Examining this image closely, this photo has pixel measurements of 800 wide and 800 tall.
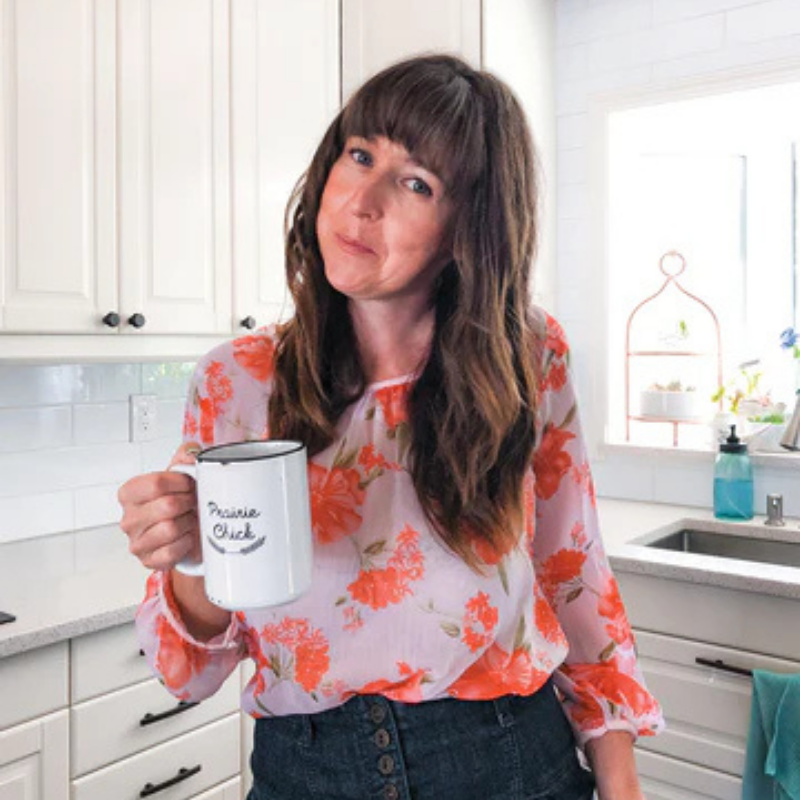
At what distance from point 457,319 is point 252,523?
13.6 inches

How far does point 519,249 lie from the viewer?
36.8 inches

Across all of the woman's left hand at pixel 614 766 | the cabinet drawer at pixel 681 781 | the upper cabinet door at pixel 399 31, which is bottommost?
the cabinet drawer at pixel 681 781

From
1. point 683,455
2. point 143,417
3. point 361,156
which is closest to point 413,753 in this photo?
point 361,156

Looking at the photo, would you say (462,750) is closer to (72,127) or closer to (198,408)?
(198,408)

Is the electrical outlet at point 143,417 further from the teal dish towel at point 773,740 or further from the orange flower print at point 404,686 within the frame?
the orange flower print at point 404,686

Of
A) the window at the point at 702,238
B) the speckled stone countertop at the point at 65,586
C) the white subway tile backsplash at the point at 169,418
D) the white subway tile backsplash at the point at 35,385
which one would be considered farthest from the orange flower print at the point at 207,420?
the window at the point at 702,238

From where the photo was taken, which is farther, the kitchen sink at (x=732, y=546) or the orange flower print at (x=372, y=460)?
the kitchen sink at (x=732, y=546)

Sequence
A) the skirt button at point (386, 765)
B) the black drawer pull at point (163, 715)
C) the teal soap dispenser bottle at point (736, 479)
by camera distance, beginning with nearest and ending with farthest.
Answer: the skirt button at point (386, 765) < the black drawer pull at point (163, 715) < the teal soap dispenser bottle at point (736, 479)

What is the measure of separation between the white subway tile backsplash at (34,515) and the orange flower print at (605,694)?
4.95 ft

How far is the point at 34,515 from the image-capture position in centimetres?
211

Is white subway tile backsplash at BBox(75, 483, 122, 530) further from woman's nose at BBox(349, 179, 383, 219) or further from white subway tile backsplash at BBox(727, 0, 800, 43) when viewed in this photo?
white subway tile backsplash at BBox(727, 0, 800, 43)

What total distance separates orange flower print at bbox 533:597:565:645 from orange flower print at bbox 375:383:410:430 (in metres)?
0.23

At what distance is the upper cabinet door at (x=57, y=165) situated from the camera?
1.71 meters

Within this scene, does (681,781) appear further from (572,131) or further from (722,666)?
(572,131)
